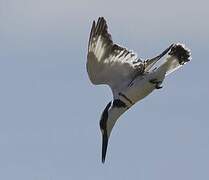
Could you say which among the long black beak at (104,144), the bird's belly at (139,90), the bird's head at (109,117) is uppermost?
the bird's belly at (139,90)

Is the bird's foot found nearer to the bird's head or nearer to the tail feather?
the tail feather

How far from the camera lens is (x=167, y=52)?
18656 millimetres

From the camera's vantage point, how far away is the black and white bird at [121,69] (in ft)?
59.9

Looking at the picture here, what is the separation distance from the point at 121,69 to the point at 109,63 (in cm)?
30

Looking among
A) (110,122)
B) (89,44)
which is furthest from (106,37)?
(110,122)

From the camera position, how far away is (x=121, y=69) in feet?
63.0

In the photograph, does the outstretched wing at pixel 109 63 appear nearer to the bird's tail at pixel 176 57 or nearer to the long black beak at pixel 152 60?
the long black beak at pixel 152 60

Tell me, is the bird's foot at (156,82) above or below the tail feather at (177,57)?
Answer: below

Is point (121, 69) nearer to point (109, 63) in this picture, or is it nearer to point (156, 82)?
point (109, 63)

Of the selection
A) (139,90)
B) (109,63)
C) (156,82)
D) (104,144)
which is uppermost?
(109,63)

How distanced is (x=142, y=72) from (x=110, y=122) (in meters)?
1.08

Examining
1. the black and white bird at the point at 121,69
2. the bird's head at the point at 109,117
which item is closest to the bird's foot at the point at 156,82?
the black and white bird at the point at 121,69

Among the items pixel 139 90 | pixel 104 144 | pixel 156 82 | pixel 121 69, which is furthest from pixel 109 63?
pixel 104 144

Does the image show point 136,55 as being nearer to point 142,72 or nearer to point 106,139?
point 142,72
